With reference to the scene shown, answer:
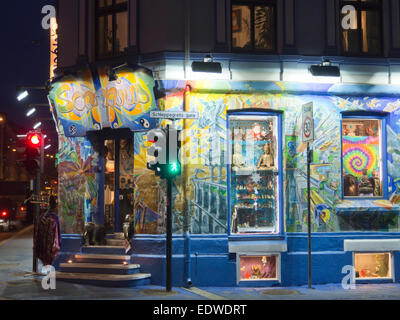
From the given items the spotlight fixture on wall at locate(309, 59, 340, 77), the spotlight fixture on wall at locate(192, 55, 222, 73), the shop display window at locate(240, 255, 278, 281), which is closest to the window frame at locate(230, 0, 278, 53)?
the spotlight fixture on wall at locate(192, 55, 222, 73)

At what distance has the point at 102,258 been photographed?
578 inches

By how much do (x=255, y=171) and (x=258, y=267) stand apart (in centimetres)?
228

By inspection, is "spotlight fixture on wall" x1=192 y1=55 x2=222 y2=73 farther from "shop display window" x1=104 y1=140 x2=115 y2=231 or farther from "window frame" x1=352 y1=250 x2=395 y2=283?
"window frame" x1=352 y1=250 x2=395 y2=283

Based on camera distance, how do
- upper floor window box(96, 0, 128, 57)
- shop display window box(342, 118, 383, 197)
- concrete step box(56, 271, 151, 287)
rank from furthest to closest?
1. upper floor window box(96, 0, 128, 57)
2. shop display window box(342, 118, 383, 197)
3. concrete step box(56, 271, 151, 287)

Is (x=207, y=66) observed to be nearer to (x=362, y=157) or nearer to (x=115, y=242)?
(x=362, y=157)

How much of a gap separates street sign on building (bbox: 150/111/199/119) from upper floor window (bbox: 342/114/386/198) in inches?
164

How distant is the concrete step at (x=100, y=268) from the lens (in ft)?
45.9

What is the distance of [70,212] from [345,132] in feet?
23.8

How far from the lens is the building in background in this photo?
14008 mm

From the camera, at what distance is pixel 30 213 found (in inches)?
1764

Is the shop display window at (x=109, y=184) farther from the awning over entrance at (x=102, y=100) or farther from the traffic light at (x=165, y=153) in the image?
the traffic light at (x=165, y=153)

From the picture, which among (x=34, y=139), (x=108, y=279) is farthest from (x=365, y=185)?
(x=34, y=139)

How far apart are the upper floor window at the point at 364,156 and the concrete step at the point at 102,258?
221 inches
